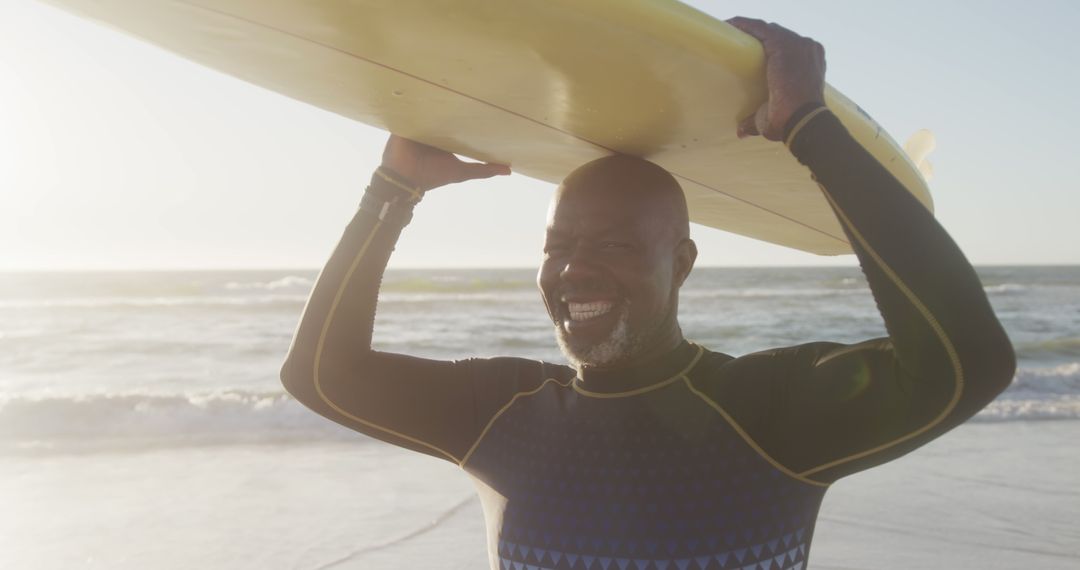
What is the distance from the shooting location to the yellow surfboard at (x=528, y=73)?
1.44m

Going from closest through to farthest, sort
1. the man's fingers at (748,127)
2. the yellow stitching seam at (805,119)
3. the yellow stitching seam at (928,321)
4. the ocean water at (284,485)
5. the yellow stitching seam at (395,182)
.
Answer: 1. the yellow stitching seam at (928,321)
2. the yellow stitching seam at (805,119)
3. the man's fingers at (748,127)
4. the yellow stitching seam at (395,182)
5. the ocean water at (284,485)

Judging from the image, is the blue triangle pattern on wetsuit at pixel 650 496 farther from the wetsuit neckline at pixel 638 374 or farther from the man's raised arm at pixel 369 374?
the man's raised arm at pixel 369 374

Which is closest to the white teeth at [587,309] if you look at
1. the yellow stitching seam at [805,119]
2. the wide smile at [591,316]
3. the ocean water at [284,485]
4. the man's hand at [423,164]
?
the wide smile at [591,316]

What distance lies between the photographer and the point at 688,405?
1755 mm

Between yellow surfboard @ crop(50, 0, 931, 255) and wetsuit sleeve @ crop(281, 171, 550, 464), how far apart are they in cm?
45

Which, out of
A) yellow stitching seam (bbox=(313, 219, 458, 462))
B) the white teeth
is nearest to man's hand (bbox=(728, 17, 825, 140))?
the white teeth

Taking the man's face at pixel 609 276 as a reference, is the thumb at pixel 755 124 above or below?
above

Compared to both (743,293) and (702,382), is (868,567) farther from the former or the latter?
(743,293)

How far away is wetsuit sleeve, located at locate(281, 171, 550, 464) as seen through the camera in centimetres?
194

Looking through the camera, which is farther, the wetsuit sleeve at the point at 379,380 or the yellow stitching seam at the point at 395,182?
the yellow stitching seam at the point at 395,182

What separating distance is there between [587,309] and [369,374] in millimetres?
535

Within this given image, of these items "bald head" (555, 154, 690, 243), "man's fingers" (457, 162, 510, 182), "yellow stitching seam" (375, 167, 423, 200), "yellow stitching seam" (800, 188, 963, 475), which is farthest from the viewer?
"man's fingers" (457, 162, 510, 182)

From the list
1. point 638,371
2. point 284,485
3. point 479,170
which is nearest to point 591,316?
point 638,371

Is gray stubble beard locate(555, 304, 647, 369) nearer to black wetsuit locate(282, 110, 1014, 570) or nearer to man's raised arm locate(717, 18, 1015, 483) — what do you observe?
black wetsuit locate(282, 110, 1014, 570)
